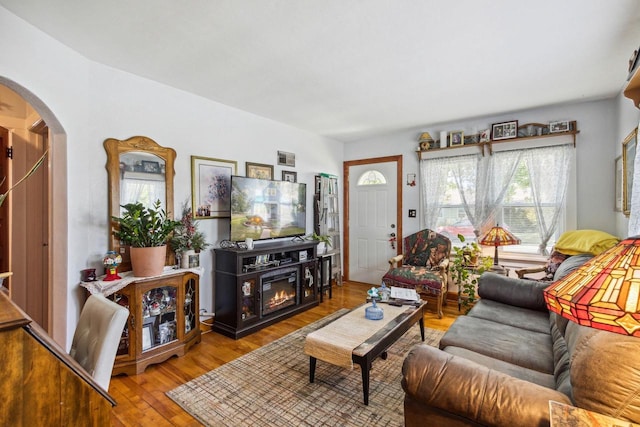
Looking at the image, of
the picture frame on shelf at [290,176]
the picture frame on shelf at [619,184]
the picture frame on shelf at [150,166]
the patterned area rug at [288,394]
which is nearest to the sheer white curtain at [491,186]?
the picture frame on shelf at [619,184]

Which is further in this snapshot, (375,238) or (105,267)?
(375,238)

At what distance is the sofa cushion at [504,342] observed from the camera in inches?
71.1

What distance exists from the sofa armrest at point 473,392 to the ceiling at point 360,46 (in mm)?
1970

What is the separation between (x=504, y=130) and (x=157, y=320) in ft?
14.9

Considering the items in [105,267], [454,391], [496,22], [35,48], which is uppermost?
[496,22]

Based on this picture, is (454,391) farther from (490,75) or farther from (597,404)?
(490,75)

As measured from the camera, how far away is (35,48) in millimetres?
2012

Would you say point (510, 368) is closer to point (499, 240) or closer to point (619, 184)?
point (499, 240)

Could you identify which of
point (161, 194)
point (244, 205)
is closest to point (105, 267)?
point (161, 194)

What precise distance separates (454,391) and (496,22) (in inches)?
86.5

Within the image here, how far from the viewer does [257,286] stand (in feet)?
10.9

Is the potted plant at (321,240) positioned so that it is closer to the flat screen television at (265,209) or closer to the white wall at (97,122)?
the flat screen television at (265,209)

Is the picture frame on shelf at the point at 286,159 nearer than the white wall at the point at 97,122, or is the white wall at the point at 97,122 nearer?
the white wall at the point at 97,122

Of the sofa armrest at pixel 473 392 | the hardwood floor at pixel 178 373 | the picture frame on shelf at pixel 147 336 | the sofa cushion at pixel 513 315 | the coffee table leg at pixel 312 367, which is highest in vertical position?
the sofa armrest at pixel 473 392
